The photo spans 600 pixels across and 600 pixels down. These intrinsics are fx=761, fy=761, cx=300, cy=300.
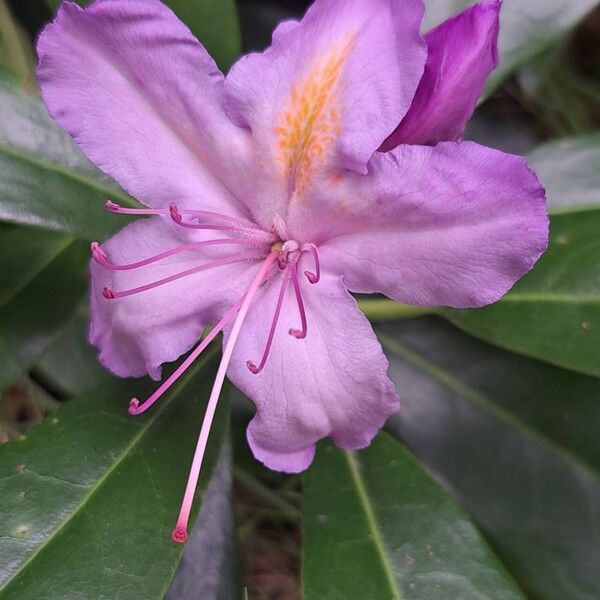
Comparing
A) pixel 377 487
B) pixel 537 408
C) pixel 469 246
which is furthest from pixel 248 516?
pixel 469 246

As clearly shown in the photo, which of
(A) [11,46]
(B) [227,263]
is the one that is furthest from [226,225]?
(A) [11,46]

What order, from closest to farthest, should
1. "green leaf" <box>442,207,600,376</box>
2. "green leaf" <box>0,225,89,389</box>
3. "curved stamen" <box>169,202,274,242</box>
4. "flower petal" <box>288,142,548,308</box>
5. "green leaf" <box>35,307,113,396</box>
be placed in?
1. "flower petal" <box>288,142,548,308</box>
2. "curved stamen" <box>169,202,274,242</box>
3. "green leaf" <box>442,207,600,376</box>
4. "green leaf" <box>0,225,89,389</box>
5. "green leaf" <box>35,307,113,396</box>

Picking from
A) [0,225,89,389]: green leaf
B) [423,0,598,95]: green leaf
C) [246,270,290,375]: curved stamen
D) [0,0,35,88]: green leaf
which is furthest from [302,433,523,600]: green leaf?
[0,0,35,88]: green leaf

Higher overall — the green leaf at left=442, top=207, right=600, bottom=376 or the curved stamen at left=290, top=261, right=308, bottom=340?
the curved stamen at left=290, top=261, right=308, bottom=340

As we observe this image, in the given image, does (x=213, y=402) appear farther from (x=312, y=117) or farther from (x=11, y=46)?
(x=11, y=46)

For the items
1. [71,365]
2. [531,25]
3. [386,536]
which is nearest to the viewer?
[386,536]

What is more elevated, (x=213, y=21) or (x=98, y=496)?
(x=213, y=21)

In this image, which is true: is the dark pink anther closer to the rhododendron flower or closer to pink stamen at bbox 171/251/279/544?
the rhododendron flower

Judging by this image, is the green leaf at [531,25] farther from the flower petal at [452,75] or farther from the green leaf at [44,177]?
the green leaf at [44,177]
